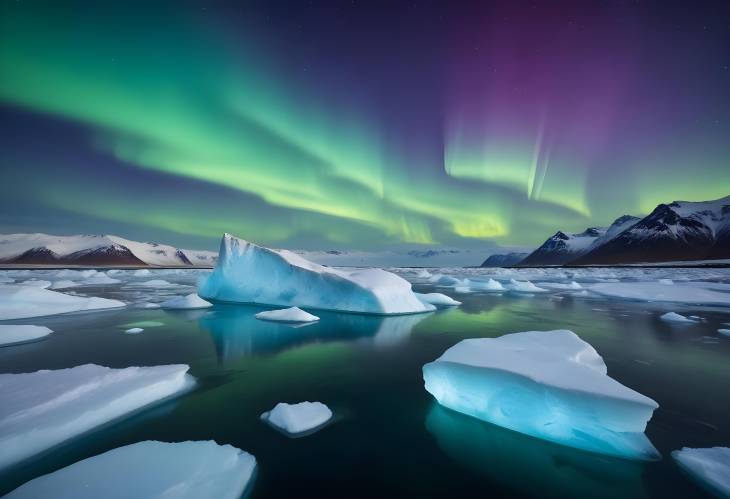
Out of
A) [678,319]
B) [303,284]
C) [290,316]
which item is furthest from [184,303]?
[678,319]

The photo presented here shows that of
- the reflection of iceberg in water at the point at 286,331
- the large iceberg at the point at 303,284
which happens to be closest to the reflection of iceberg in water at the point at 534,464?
the reflection of iceberg in water at the point at 286,331

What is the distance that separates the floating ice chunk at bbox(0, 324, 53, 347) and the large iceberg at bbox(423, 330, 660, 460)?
30.6 ft

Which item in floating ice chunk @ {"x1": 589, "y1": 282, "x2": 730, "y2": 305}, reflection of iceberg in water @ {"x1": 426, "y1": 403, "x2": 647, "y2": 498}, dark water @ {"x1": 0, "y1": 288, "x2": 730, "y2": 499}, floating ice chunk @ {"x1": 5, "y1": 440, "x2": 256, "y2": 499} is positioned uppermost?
floating ice chunk @ {"x1": 589, "y1": 282, "x2": 730, "y2": 305}

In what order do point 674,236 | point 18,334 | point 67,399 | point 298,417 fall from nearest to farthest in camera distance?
1. point 67,399
2. point 298,417
3. point 18,334
4. point 674,236

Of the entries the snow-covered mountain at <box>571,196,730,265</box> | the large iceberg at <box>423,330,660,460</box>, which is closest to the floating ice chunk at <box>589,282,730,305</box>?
the large iceberg at <box>423,330,660,460</box>

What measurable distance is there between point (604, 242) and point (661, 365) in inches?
6826

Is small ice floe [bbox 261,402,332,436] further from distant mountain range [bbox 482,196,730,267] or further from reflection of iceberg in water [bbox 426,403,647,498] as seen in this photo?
distant mountain range [bbox 482,196,730,267]

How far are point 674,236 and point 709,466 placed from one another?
166 meters

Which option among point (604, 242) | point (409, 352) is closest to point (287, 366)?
point (409, 352)

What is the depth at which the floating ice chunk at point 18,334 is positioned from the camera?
23.2 ft

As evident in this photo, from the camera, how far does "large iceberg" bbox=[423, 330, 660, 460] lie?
3178 millimetres

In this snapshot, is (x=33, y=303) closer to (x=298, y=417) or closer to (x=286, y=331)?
(x=286, y=331)

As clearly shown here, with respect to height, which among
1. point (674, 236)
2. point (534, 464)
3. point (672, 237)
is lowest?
point (534, 464)

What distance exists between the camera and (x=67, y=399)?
145 inches
